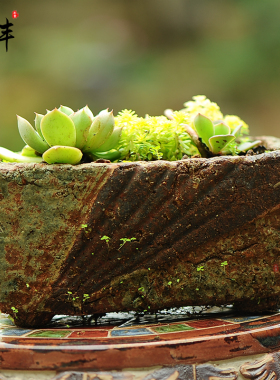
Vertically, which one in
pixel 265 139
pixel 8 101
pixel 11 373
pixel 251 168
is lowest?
pixel 11 373

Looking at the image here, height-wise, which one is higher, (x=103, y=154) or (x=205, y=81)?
(x=205, y=81)

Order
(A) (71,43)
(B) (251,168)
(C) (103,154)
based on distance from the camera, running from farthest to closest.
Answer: (A) (71,43) → (C) (103,154) → (B) (251,168)

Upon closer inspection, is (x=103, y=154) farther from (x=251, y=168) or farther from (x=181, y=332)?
(x=181, y=332)

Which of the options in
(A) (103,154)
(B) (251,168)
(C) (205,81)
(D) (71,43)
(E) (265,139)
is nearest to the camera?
(B) (251,168)

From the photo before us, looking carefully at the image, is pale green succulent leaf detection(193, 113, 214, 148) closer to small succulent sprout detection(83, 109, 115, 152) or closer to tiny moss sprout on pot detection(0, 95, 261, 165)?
tiny moss sprout on pot detection(0, 95, 261, 165)

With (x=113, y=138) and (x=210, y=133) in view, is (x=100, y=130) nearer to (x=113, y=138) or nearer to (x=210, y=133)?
(x=113, y=138)

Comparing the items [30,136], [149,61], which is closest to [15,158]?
[30,136]

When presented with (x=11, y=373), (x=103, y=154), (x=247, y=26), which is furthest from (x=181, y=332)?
(x=247, y=26)
